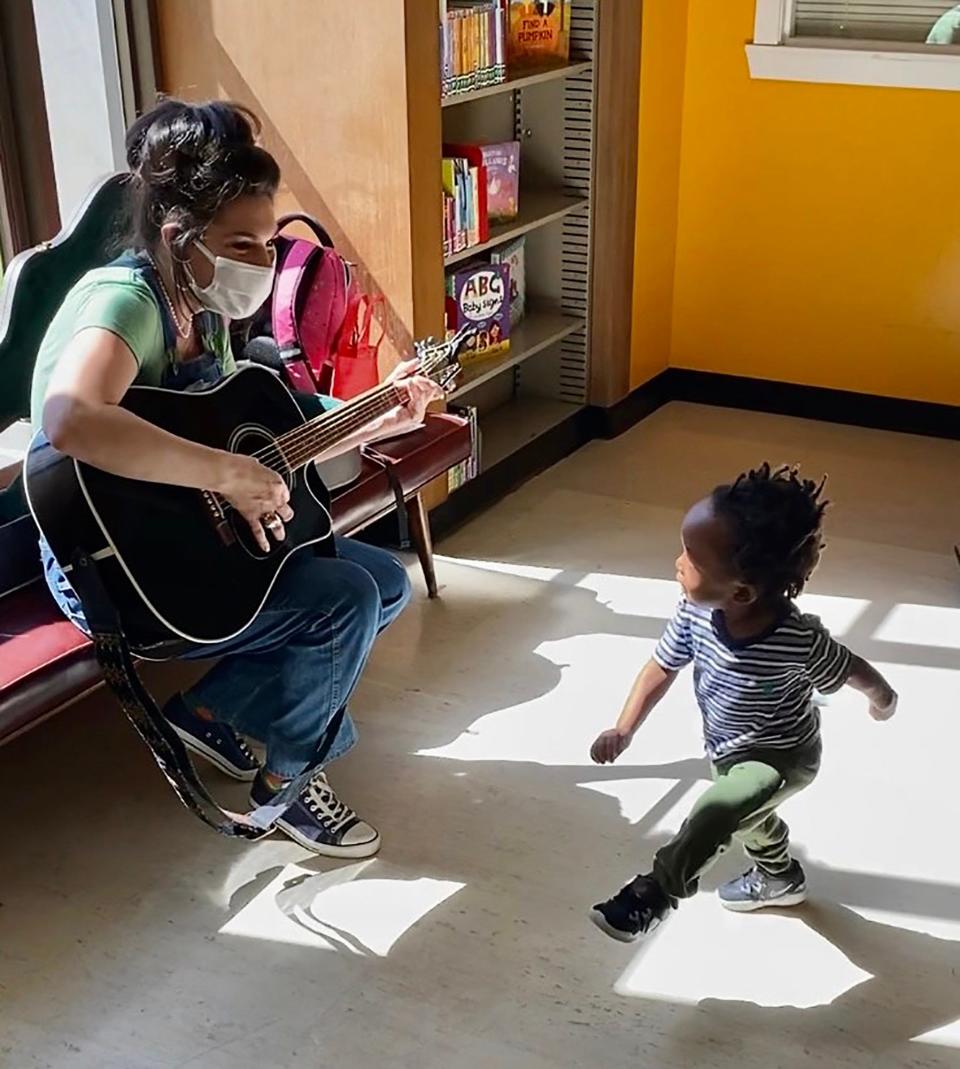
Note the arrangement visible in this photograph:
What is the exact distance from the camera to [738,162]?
3865mm

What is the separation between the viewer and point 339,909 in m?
2.04

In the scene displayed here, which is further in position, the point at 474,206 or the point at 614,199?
the point at 614,199

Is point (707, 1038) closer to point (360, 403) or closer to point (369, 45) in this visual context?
point (360, 403)

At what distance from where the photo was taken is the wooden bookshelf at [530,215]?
322 cm

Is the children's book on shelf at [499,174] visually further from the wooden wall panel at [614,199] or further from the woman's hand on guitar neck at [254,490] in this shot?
the woman's hand on guitar neck at [254,490]

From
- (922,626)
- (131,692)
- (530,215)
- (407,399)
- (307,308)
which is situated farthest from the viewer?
(530,215)

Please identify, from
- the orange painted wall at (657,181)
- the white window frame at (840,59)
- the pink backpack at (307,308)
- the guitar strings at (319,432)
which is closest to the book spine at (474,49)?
the pink backpack at (307,308)

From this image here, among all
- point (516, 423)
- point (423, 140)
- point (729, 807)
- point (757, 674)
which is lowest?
point (516, 423)

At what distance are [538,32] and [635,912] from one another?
7.46 ft

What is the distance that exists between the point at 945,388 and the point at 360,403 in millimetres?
2169

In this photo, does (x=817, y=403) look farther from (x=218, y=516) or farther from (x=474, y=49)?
(x=218, y=516)

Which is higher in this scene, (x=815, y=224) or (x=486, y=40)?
(x=486, y=40)

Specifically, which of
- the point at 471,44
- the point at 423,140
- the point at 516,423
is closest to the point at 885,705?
→ the point at 423,140

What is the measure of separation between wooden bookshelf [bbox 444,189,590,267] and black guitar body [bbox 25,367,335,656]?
116 cm
